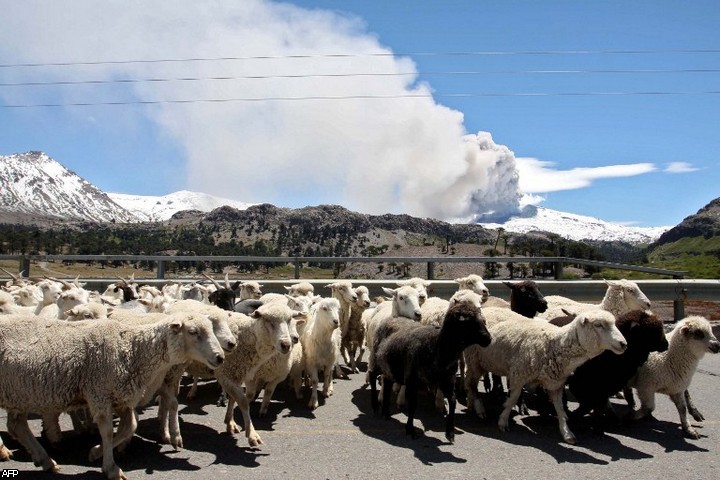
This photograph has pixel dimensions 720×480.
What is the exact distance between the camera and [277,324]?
24.5 ft

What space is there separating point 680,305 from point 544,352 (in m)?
8.54

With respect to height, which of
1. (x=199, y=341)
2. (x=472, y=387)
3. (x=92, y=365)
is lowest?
(x=472, y=387)

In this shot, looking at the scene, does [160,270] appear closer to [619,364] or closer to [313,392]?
[313,392]

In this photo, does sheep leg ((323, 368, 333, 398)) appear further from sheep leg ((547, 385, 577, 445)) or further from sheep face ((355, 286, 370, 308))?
sheep leg ((547, 385, 577, 445))

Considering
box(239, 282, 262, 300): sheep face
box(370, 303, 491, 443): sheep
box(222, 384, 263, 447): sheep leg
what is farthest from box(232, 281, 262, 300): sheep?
box(222, 384, 263, 447): sheep leg

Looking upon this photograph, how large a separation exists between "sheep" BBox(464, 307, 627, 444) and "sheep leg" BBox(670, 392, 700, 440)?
50.7 inches

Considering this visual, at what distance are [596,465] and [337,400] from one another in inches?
153

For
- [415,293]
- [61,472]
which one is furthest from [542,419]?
[61,472]

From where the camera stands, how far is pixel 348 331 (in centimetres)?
1143

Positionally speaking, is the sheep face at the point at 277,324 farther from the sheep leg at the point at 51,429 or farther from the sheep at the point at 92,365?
the sheep leg at the point at 51,429

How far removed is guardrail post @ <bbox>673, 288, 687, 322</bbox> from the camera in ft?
46.6

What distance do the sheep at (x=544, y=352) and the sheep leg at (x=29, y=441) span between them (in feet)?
16.8

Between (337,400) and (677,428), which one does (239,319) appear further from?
(677,428)

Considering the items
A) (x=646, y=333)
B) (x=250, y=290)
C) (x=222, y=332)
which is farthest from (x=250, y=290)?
(x=646, y=333)
